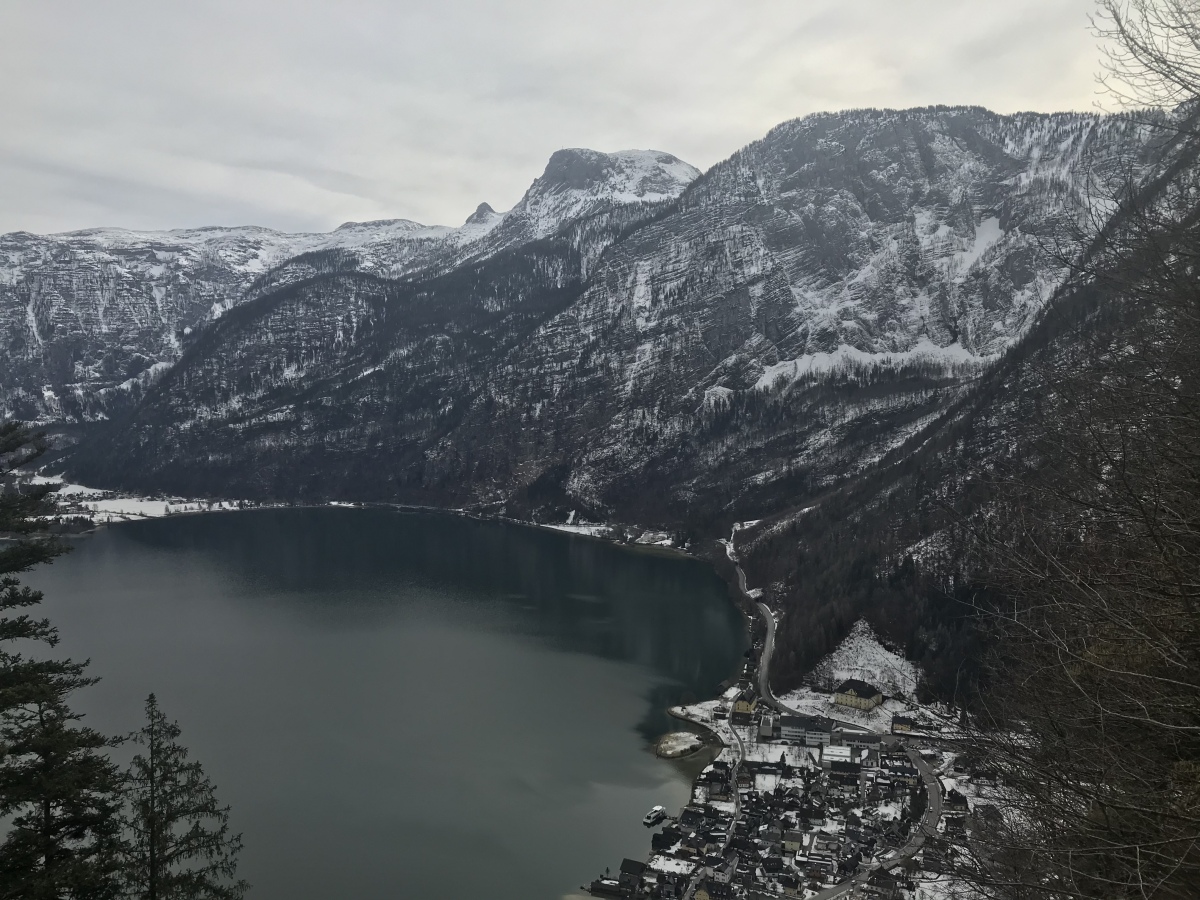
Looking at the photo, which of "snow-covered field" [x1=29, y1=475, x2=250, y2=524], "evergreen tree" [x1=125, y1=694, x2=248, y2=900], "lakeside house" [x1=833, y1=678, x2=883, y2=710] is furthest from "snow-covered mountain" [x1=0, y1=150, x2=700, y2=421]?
"evergreen tree" [x1=125, y1=694, x2=248, y2=900]

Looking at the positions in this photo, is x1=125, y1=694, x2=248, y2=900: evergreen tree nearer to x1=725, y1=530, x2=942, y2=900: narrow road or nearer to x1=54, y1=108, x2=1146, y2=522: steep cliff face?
x1=725, y1=530, x2=942, y2=900: narrow road

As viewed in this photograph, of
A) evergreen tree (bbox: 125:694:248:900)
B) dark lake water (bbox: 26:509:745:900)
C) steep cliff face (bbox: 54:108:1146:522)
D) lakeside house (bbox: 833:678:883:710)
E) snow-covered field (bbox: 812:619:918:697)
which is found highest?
steep cliff face (bbox: 54:108:1146:522)

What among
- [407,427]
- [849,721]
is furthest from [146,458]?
[849,721]

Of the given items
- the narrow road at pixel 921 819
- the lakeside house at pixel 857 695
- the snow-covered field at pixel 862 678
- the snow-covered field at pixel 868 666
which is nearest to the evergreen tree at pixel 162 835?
the narrow road at pixel 921 819

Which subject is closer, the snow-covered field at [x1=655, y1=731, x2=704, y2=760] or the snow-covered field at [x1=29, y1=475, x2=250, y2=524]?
the snow-covered field at [x1=655, y1=731, x2=704, y2=760]

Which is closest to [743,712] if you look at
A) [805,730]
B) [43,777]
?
[805,730]
